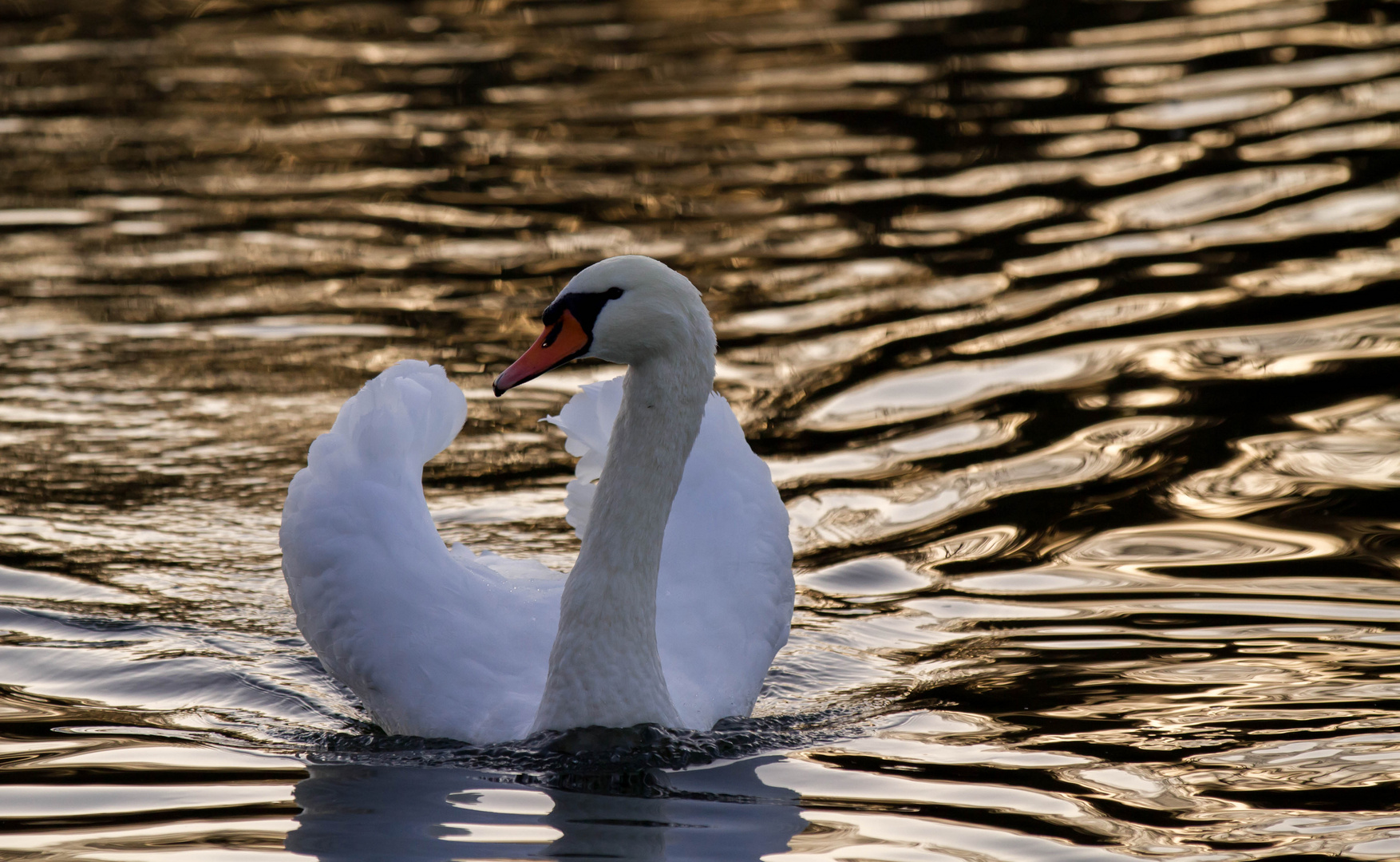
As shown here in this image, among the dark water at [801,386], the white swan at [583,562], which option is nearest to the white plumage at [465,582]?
the white swan at [583,562]

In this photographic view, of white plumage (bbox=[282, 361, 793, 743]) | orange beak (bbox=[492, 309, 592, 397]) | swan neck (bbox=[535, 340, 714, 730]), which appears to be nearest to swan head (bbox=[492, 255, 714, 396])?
orange beak (bbox=[492, 309, 592, 397])

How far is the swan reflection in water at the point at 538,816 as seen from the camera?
497 cm

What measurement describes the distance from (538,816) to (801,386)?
15.4ft

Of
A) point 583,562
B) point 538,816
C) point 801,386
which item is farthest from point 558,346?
point 801,386

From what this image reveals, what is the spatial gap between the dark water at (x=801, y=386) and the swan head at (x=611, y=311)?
122 cm

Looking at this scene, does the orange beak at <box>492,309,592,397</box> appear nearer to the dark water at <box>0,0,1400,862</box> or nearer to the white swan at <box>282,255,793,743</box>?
the white swan at <box>282,255,793,743</box>

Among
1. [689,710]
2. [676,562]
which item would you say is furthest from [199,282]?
[689,710]

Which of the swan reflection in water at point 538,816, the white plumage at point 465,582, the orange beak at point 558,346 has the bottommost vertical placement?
the swan reflection in water at point 538,816

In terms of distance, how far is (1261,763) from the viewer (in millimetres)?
5520

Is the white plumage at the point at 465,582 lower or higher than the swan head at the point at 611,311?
lower

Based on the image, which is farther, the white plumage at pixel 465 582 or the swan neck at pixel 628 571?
the white plumage at pixel 465 582

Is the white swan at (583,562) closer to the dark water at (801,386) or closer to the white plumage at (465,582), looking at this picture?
the white plumage at (465,582)

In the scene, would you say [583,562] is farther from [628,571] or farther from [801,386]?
[801,386]

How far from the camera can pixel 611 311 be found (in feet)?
17.6
